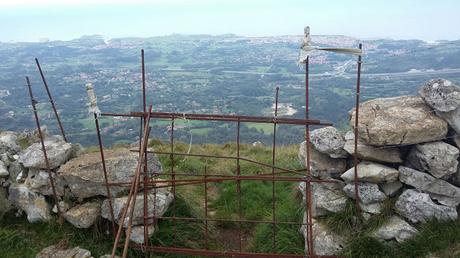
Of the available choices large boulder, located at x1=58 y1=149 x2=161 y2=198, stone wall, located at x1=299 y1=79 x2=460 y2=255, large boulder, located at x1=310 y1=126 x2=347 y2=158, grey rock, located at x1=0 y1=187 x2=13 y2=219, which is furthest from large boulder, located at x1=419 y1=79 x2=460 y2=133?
grey rock, located at x1=0 y1=187 x2=13 y2=219

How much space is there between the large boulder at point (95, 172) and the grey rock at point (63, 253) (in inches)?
41.8

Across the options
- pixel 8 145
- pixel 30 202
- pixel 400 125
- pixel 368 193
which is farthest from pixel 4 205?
pixel 400 125

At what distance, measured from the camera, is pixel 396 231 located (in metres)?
7.01

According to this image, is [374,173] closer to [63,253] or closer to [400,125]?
[400,125]

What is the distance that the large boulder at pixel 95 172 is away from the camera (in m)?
8.30

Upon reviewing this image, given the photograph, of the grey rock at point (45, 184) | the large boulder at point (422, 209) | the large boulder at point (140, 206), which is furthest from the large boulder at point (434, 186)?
the grey rock at point (45, 184)

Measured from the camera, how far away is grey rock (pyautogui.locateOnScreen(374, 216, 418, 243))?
6.98 m

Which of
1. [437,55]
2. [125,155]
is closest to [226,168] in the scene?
[125,155]

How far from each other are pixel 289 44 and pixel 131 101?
44734mm

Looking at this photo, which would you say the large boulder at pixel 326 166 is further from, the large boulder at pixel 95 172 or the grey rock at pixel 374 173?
the large boulder at pixel 95 172

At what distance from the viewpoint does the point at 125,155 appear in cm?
910

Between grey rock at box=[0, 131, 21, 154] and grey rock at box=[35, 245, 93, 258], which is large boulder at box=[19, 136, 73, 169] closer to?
grey rock at box=[0, 131, 21, 154]

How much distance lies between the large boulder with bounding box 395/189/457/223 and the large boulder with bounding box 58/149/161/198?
4.53 meters

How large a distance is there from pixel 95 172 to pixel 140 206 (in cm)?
119
